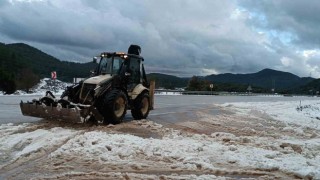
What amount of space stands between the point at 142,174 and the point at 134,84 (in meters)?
9.44

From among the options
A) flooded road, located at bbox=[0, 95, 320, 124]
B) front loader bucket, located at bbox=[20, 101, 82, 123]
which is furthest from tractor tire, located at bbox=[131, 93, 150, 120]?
front loader bucket, located at bbox=[20, 101, 82, 123]

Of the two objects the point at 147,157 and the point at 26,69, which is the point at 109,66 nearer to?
the point at 147,157

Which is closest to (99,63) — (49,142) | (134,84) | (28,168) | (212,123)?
(134,84)

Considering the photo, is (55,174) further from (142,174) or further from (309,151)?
(309,151)

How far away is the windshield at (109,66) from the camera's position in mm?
16312

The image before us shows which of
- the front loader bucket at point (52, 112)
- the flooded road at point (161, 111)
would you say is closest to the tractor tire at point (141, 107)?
the flooded road at point (161, 111)

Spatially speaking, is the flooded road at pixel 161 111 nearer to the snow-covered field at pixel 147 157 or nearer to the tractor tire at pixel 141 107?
the tractor tire at pixel 141 107

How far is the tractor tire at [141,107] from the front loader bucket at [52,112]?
3.96 m

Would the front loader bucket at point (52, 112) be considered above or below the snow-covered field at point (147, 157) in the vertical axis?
above

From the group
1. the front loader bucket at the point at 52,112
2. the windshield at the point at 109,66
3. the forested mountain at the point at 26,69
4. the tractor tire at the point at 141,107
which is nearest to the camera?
the front loader bucket at the point at 52,112

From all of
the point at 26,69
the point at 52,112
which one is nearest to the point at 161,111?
the point at 52,112

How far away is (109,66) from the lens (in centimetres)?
1642

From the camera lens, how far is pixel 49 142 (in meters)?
10.4

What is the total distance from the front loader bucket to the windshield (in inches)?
127
